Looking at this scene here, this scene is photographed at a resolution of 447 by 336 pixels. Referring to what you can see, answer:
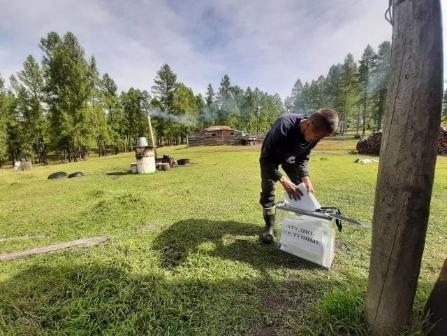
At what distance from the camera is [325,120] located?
2268mm

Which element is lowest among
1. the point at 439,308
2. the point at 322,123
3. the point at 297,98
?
the point at 439,308

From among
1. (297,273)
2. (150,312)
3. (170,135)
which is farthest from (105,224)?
(170,135)

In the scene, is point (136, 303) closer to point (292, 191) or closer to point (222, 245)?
point (222, 245)

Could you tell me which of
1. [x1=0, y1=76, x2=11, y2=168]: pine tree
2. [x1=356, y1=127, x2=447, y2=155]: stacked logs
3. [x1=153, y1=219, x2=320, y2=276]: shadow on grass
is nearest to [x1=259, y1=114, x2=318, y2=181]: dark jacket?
[x1=153, y1=219, x2=320, y2=276]: shadow on grass

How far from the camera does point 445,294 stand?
4.50ft

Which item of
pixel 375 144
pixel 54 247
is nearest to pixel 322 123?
pixel 54 247

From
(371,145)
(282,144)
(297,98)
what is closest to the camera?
(282,144)

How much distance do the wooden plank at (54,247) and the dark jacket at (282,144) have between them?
94.2 inches

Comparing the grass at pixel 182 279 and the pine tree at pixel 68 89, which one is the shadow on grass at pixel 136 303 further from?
the pine tree at pixel 68 89

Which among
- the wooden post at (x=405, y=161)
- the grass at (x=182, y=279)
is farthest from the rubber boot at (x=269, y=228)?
the wooden post at (x=405, y=161)

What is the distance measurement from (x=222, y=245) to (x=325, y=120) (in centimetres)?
188

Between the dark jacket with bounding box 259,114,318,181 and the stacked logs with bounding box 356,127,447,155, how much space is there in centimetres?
1289

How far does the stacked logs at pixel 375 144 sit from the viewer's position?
13250 mm

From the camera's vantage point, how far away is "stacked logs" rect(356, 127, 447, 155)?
13.2 meters
